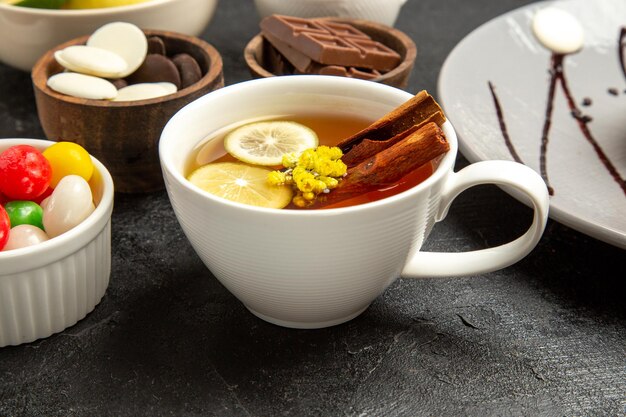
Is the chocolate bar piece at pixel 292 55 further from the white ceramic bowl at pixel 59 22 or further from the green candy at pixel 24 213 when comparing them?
the green candy at pixel 24 213

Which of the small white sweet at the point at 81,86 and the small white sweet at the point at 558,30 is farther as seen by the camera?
the small white sweet at the point at 558,30

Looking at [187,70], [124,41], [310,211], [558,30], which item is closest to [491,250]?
[310,211]

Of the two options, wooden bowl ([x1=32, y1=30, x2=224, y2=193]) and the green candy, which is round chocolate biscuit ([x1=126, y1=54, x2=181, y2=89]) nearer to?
wooden bowl ([x1=32, y1=30, x2=224, y2=193])

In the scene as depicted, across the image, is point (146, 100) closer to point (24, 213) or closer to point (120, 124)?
point (120, 124)

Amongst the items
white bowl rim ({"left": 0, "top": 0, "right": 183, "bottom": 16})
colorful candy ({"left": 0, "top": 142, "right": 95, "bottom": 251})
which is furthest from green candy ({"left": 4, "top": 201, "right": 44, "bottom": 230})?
white bowl rim ({"left": 0, "top": 0, "right": 183, "bottom": 16})

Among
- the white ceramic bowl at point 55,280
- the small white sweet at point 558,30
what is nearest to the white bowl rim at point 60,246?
the white ceramic bowl at point 55,280
